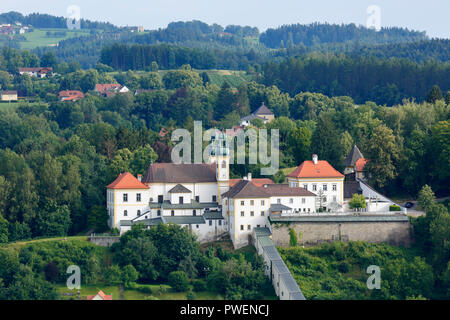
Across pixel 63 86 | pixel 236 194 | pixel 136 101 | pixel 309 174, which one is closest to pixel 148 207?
pixel 236 194

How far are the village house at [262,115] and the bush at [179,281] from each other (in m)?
51.9

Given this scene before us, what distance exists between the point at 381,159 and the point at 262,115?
43316 mm

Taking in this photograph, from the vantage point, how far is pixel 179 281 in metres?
55.4

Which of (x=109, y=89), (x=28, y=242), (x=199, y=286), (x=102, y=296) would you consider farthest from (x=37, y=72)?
(x=102, y=296)

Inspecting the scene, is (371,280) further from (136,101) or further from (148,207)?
(136,101)

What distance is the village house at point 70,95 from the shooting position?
136 metres

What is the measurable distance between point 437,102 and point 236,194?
92.1 ft

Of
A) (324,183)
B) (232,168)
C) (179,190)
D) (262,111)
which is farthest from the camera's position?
(262,111)

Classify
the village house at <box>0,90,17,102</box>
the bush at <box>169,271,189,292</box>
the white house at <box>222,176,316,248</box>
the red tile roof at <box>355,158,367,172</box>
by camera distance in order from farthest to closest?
the village house at <box>0,90,17,102</box>
the red tile roof at <box>355,158,367,172</box>
the white house at <box>222,176,316,248</box>
the bush at <box>169,271,189,292</box>

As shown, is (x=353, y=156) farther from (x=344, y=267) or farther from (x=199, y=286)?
(x=199, y=286)

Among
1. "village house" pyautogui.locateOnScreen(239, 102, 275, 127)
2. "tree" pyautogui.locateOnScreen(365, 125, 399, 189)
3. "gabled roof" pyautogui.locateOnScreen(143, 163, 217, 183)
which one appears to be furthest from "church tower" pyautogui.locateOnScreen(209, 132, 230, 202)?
"village house" pyautogui.locateOnScreen(239, 102, 275, 127)

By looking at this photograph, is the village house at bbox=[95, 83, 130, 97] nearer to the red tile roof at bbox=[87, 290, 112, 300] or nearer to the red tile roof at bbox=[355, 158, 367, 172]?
the red tile roof at bbox=[355, 158, 367, 172]

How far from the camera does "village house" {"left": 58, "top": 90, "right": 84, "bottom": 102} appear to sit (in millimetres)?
135750

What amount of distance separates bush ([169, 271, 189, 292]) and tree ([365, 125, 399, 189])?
20.5 m
